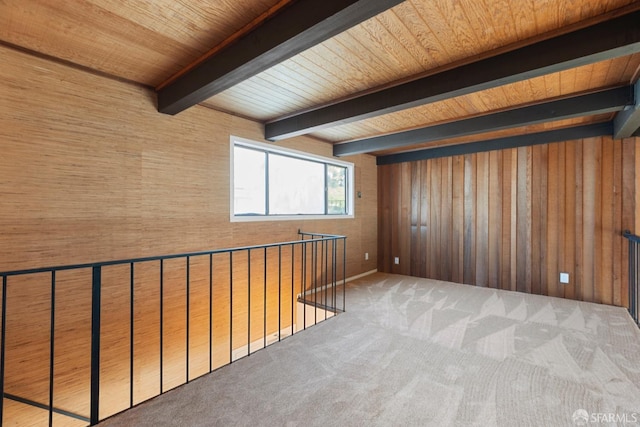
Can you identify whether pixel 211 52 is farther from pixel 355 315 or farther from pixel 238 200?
pixel 355 315

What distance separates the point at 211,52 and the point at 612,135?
4.73 metres

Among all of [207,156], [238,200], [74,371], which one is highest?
[207,156]

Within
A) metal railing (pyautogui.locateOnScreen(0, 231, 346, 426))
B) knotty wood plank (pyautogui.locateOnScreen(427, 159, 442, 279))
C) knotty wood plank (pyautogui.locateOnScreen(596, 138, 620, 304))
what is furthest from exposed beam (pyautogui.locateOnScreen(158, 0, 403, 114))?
knotty wood plank (pyautogui.locateOnScreen(596, 138, 620, 304))

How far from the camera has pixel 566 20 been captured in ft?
5.71

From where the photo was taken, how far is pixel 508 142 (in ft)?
14.2

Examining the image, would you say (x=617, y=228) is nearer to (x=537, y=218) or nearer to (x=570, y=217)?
(x=570, y=217)

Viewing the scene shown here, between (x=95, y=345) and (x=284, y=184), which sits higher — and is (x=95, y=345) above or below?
below

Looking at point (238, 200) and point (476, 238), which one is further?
point (476, 238)

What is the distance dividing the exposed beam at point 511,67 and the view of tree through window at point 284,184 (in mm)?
1256

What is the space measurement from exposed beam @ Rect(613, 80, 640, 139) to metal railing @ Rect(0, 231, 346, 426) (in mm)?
3112

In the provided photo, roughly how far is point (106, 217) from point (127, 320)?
947 mm

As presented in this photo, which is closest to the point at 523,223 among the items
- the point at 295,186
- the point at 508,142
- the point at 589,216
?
the point at 589,216

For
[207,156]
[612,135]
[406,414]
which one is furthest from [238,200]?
[612,135]

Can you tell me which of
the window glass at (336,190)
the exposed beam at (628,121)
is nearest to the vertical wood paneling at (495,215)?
the exposed beam at (628,121)
